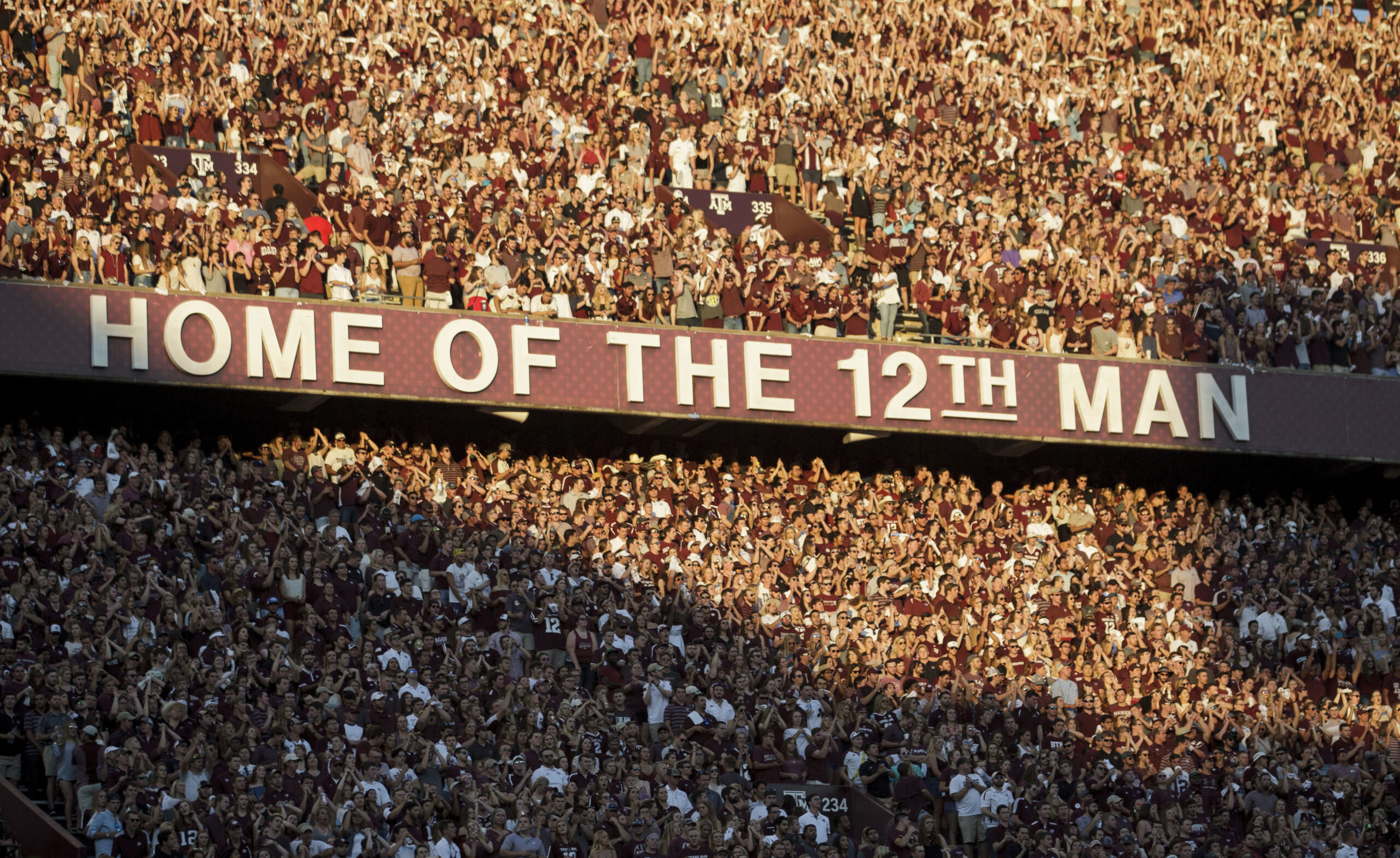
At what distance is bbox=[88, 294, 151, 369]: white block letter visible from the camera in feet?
87.4

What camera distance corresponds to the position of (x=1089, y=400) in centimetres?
3106

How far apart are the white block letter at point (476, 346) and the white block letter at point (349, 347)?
81 cm

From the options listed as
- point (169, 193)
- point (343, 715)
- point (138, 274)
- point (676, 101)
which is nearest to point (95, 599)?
point (343, 715)

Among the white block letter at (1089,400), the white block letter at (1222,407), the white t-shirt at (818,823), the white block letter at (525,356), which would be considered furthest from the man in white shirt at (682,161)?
the white t-shirt at (818,823)

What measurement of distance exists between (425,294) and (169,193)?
3.62 meters

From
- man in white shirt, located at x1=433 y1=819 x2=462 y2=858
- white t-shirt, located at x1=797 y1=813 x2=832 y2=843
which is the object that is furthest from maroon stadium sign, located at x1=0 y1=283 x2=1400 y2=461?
man in white shirt, located at x1=433 y1=819 x2=462 y2=858

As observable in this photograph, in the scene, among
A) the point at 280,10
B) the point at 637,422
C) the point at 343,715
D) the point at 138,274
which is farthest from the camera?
the point at 280,10

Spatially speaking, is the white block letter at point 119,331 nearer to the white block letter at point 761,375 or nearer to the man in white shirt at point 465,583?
the man in white shirt at point 465,583

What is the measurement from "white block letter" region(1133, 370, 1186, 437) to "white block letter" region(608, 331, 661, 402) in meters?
7.34

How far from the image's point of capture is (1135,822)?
25.1 meters

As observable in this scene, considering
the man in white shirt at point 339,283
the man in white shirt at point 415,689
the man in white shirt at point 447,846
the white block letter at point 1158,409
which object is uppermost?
the man in white shirt at point 339,283

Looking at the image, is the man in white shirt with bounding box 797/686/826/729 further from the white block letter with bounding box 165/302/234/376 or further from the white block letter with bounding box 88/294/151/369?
the white block letter with bounding box 88/294/151/369

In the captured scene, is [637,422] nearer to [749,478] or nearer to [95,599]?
[749,478]

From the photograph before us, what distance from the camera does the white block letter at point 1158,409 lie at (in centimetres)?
3127
